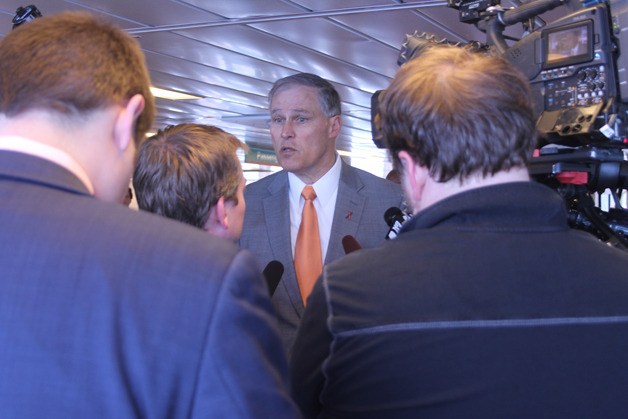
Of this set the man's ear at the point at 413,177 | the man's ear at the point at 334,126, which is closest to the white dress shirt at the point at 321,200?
the man's ear at the point at 334,126

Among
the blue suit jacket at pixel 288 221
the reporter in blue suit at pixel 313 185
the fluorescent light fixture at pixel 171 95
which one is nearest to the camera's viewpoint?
the blue suit jacket at pixel 288 221

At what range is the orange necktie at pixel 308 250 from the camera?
91.9 inches

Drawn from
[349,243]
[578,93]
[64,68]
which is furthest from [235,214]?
[578,93]

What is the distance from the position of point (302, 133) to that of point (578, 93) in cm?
111

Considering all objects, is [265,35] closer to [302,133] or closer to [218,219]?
[302,133]

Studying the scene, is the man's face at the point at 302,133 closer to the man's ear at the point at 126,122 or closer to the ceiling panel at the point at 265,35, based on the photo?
the man's ear at the point at 126,122

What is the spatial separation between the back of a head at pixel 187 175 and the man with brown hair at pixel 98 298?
61 cm

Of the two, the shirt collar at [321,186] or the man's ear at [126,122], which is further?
the shirt collar at [321,186]

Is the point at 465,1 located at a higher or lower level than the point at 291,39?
lower

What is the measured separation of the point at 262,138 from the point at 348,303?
1160 centimetres

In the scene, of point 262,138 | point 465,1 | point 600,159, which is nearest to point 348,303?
point 600,159

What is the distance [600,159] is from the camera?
1690mm

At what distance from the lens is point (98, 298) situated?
0.78 m

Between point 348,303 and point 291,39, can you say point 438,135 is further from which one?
point 291,39
